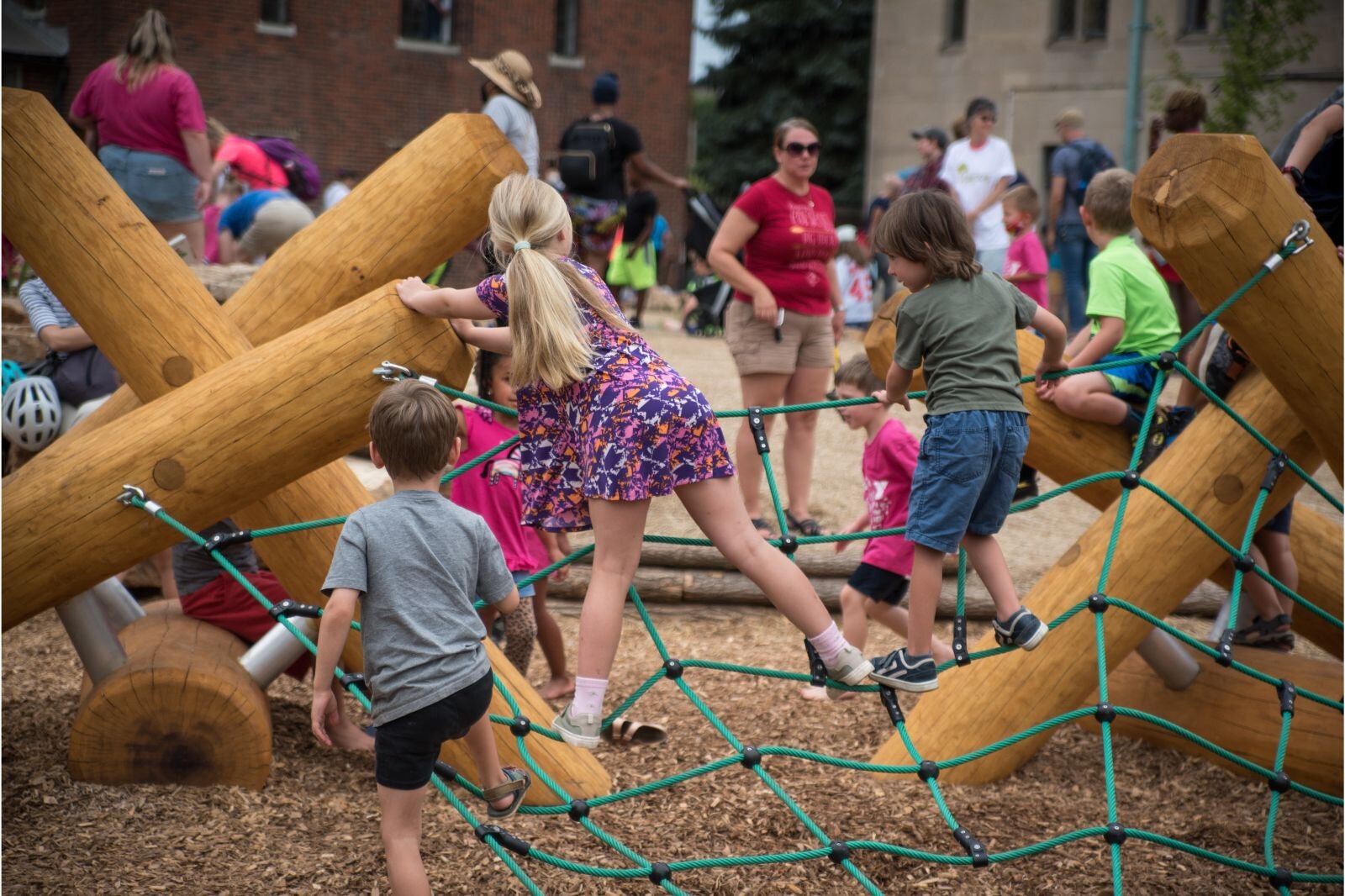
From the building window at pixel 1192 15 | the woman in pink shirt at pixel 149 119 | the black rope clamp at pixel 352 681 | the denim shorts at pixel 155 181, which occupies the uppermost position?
the building window at pixel 1192 15

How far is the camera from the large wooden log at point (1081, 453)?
4.06 metres

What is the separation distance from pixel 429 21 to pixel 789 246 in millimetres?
17348

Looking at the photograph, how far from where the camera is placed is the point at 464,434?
4.30 meters

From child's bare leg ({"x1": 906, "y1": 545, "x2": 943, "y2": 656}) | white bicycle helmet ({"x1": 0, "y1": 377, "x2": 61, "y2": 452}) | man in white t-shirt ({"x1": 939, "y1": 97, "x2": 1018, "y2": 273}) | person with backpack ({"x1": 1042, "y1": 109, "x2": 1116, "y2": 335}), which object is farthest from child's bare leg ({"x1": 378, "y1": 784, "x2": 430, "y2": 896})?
person with backpack ({"x1": 1042, "y1": 109, "x2": 1116, "y2": 335})

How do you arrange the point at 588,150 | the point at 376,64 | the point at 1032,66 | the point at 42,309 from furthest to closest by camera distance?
the point at 1032,66 < the point at 376,64 < the point at 588,150 < the point at 42,309

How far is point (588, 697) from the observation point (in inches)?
120

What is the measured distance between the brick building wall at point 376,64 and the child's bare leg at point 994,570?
18.4m

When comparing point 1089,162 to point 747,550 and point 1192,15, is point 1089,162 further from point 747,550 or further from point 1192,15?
point 1192,15

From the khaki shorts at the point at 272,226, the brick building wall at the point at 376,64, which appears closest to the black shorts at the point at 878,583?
the khaki shorts at the point at 272,226

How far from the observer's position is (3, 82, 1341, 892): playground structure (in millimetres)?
3250

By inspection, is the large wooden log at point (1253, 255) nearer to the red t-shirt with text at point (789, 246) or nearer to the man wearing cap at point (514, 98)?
the red t-shirt with text at point (789, 246)

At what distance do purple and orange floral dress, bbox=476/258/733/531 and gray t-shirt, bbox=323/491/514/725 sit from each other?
1.25 feet

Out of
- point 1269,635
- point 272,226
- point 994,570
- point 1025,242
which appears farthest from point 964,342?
point 272,226

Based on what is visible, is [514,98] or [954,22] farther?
[954,22]
